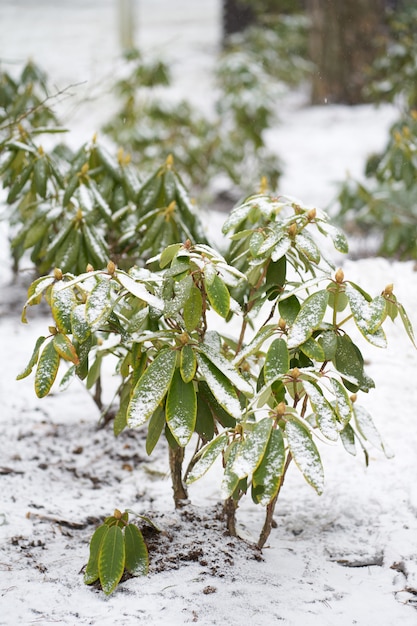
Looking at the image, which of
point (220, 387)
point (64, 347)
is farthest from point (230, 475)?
point (64, 347)

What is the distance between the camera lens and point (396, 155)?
2936mm

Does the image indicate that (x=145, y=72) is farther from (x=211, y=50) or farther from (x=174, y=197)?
(x=211, y=50)

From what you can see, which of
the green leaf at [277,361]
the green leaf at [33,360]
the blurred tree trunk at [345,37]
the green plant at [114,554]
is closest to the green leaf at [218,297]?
the green leaf at [277,361]

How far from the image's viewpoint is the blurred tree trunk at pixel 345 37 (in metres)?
7.43

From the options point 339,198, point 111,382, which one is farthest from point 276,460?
point 339,198

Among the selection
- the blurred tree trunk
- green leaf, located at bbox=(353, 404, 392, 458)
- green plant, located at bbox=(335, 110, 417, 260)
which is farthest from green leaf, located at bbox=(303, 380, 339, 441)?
the blurred tree trunk

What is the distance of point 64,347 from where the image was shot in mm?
1230

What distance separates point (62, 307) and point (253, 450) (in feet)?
1.41

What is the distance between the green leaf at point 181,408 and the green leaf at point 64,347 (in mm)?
189

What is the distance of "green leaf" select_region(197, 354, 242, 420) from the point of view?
1.18m

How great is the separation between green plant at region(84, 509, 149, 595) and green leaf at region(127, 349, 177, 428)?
0.87ft

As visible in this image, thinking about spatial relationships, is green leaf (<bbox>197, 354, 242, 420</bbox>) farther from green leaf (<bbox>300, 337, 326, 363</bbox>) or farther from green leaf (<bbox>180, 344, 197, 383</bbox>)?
green leaf (<bbox>300, 337, 326, 363</bbox>)

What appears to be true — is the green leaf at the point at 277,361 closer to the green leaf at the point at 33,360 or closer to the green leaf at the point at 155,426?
the green leaf at the point at 155,426

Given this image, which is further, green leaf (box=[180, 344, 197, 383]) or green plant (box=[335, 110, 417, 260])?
green plant (box=[335, 110, 417, 260])
